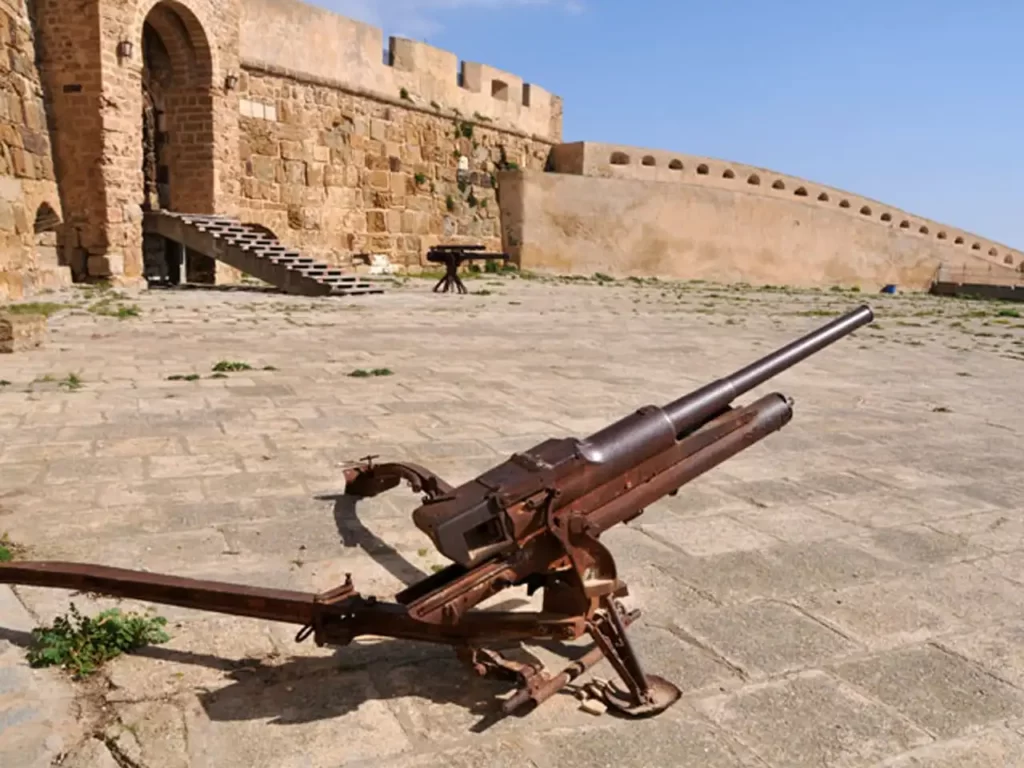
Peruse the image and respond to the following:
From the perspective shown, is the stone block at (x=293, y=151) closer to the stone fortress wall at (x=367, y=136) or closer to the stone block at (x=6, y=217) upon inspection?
the stone fortress wall at (x=367, y=136)

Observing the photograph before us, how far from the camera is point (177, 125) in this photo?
49.1 ft

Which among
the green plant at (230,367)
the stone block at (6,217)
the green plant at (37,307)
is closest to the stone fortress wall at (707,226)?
the stone block at (6,217)

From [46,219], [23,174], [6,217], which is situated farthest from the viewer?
[46,219]

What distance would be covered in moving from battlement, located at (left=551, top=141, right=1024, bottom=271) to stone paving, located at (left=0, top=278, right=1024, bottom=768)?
53.5 feet

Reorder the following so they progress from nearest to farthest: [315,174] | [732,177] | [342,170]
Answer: [315,174], [342,170], [732,177]

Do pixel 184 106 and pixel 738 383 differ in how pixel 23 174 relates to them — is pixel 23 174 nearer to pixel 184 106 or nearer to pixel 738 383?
pixel 184 106

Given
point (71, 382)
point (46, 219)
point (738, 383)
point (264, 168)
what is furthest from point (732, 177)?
point (738, 383)

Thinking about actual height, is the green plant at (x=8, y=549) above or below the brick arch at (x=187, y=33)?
below

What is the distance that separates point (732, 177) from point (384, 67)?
404 inches

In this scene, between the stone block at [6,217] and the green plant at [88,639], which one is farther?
the stone block at [6,217]

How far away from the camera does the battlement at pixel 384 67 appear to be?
52.8ft

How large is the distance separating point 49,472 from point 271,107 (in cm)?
1386

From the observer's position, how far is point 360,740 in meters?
1.91

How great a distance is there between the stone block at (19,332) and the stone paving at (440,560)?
0.52 ft
